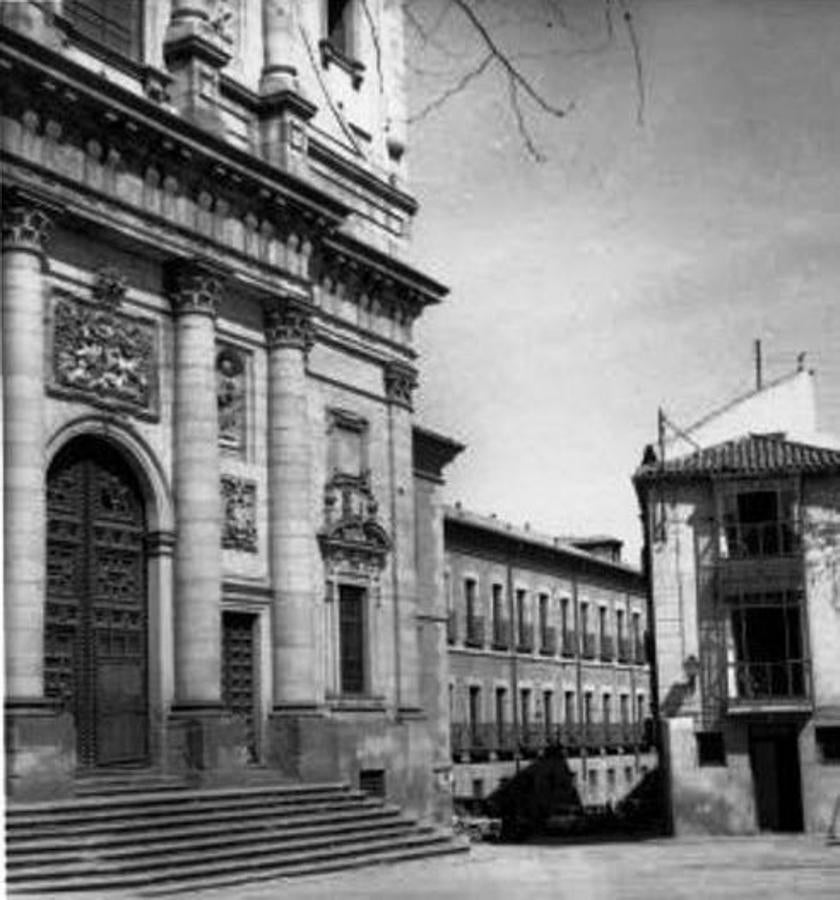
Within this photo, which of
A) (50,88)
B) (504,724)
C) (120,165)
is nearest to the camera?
(50,88)

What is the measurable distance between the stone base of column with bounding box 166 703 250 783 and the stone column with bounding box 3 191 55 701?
9.81 ft

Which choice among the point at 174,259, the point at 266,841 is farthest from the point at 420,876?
the point at 174,259

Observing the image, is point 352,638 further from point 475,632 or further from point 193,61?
point 475,632

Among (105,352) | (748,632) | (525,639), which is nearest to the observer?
(105,352)

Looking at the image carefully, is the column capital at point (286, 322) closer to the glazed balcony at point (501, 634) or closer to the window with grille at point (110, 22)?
the window with grille at point (110, 22)

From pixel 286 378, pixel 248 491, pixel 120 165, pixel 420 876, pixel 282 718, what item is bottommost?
pixel 420 876

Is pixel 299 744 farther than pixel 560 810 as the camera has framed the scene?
No

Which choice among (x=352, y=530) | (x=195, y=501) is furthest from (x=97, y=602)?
(x=352, y=530)

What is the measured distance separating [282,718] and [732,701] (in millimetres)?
12624

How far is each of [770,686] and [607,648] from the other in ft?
84.2

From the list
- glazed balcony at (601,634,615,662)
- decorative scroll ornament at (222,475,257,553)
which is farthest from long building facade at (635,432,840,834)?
glazed balcony at (601,634,615,662)

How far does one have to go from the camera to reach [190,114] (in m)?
23.0

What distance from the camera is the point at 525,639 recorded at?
50.7m

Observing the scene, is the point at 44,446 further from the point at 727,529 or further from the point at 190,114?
the point at 727,529
